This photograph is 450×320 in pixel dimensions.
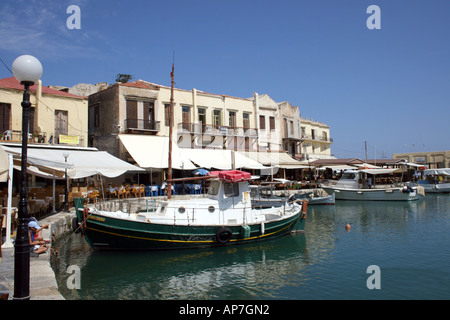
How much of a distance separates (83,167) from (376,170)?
100 ft

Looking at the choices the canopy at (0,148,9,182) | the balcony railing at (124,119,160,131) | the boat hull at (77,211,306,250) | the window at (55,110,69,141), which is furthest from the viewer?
the balcony railing at (124,119,160,131)

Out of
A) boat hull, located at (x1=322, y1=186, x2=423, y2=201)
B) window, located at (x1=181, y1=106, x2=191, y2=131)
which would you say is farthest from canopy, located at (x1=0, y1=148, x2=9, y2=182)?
boat hull, located at (x1=322, y1=186, x2=423, y2=201)

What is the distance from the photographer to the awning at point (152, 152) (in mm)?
24484

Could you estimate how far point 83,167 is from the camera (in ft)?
57.0

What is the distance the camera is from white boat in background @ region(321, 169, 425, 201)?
3406 cm

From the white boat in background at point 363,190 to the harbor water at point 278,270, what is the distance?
1742cm

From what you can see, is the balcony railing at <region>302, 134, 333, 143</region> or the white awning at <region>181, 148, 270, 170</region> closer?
the white awning at <region>181, 148, 270, 170</region>

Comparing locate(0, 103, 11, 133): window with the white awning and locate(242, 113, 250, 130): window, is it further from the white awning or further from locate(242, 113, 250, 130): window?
locate(242, 113, 250, 130): window

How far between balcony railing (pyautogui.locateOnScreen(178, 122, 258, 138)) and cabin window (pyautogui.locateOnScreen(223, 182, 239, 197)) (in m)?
15.8

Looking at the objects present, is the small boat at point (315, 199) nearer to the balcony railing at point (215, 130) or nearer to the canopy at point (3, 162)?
the balcony railing at point (215, 130)
